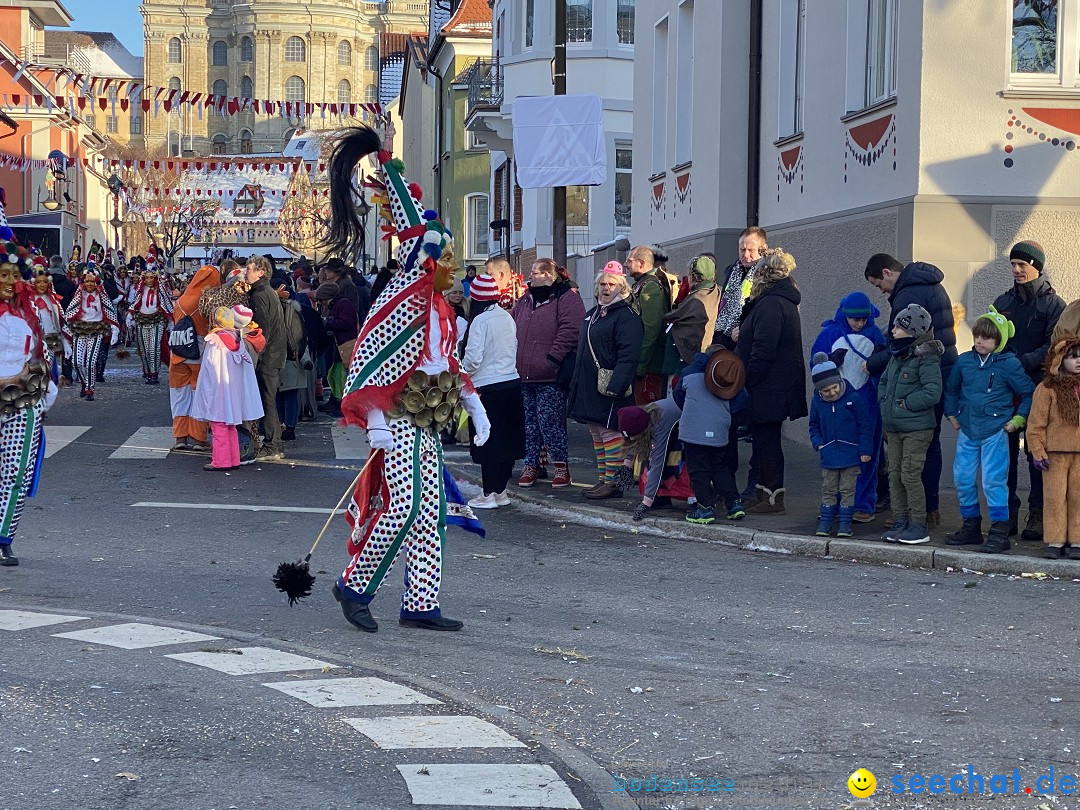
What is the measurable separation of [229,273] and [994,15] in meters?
7.50

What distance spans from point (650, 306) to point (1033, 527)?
3507 millimetres

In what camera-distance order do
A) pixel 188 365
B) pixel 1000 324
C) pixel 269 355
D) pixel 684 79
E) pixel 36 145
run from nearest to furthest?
pixel 1000 324 < pixel 188 365 < pixel 269 355 < pixel 684 79 < pixel 36 145

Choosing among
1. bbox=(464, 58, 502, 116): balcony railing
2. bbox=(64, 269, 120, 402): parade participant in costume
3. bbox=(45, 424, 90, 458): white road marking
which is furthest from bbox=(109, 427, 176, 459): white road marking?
bbox=(464, 58, 502, 116): balcony railing

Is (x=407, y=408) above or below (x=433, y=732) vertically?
above

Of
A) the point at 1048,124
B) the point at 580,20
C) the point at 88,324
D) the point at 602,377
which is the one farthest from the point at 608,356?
the point at 580,20

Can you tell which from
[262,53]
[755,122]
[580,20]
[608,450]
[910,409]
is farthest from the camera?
[262,53]

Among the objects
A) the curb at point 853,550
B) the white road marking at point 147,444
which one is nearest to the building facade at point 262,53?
the white road marking at point 147,444

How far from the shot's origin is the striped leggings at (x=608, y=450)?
40.8ft

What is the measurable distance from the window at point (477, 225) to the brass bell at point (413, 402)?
128 ft

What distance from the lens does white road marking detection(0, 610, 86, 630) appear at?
7582 millimetres

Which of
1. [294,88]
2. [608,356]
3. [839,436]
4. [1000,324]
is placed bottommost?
[839,436]

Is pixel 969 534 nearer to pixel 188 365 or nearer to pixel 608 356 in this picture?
pixel 608 356

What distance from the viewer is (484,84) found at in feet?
124

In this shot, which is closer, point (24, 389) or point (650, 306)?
point (24, 389)
